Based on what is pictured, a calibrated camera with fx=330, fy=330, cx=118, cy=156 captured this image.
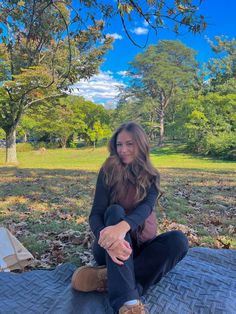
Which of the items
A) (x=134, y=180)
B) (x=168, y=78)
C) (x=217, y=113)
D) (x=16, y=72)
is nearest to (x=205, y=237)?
(x=134, y=180)

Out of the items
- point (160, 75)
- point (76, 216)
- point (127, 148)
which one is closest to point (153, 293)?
point (127, 148)

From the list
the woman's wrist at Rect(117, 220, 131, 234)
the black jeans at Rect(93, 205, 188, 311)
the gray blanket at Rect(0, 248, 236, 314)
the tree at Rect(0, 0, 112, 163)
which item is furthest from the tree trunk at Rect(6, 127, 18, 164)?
the woman's wrist at Rect(117, 220, 131, 234)

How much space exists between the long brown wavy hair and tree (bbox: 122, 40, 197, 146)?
33.7m

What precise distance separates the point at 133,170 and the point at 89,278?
0.89 meters

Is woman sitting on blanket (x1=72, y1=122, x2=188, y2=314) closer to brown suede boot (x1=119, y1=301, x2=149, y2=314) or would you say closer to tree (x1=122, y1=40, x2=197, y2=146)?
brown suede boot (x1=119, y1=301, x2=149, y2=314)

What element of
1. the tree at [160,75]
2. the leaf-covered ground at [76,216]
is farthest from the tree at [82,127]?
the leaf-covered ground at [76,216]

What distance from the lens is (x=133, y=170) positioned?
2.67 meters

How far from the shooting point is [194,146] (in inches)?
1133

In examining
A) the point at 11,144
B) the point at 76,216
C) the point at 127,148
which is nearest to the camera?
the point at 127,148

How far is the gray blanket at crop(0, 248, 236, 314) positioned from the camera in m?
2.28

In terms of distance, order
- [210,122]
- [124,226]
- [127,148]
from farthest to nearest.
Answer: [210,122] < [127,148] < [124,226]

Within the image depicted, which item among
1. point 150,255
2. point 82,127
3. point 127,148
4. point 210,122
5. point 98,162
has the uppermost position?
point 210,122

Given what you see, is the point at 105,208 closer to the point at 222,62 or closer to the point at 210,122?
the point at 210,122

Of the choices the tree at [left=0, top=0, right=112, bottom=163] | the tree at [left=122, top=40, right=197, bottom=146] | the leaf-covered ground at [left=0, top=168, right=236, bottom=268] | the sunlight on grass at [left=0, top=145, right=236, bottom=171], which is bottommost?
the sunlight on grass at [left=0, top=145, right=236, bottom=171]
